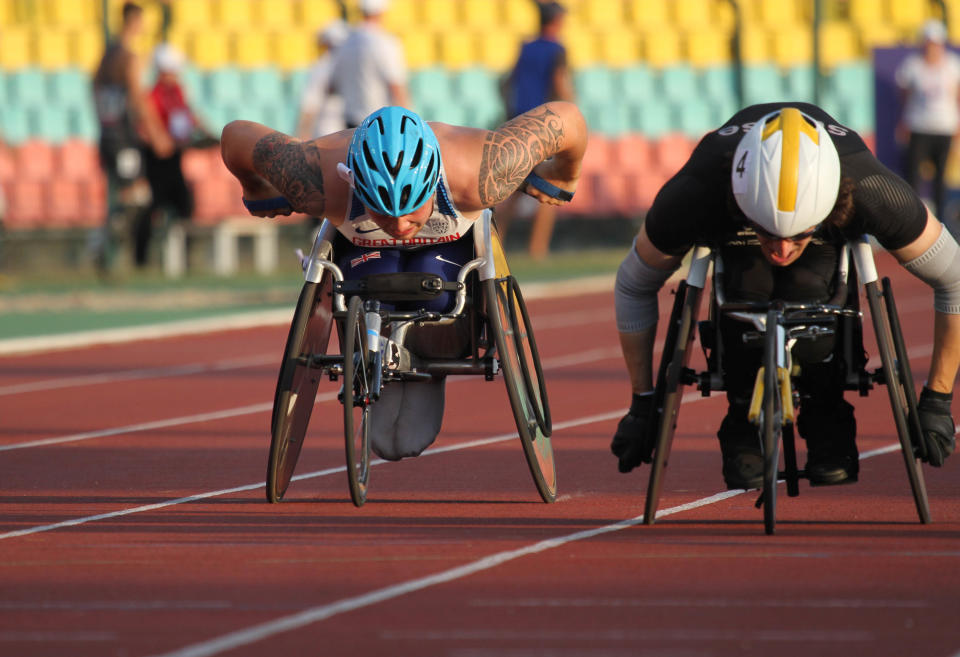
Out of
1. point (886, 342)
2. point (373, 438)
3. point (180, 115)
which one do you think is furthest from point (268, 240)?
point (886, 342)

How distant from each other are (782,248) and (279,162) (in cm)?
188

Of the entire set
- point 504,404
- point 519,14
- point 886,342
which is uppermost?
point 519,14

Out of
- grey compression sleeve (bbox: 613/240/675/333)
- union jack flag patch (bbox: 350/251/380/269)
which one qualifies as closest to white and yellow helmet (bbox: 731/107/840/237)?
grey compression sleeve (bbox: 613/240/675/333)

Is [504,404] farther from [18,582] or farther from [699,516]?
[18,582]

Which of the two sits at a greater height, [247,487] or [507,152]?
[507,152]

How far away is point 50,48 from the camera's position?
24141mm

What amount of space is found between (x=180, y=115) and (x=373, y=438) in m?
11.2

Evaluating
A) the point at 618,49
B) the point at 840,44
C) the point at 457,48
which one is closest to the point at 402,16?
the point at 457,48

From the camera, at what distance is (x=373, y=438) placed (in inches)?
279

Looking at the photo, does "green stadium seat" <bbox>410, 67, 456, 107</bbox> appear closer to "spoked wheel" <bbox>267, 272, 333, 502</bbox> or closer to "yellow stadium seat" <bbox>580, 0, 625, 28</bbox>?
"yellow stadium seat" <bbox>580, 0, 625, 28</bbox>

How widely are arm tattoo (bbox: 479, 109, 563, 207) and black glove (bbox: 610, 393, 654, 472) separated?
3.02 ft

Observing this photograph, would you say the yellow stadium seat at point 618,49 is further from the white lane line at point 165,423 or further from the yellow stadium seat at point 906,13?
the white lane line at point 165,423

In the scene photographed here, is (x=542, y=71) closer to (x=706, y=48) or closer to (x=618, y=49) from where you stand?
(x=618, y=49)

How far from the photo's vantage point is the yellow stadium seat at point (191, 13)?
2452 cm
